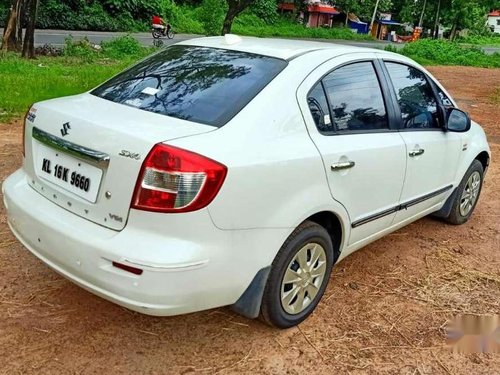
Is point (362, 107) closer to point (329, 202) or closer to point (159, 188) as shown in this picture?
point (329, 202)

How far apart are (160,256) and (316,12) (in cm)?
5563

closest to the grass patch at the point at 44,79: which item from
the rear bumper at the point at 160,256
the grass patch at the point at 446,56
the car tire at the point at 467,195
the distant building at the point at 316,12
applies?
the rear bumper at the point at 160,256

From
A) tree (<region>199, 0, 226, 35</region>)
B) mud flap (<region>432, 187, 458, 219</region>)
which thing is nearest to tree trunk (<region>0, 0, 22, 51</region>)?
tree (<region>199, 0, 226, 35</region>)

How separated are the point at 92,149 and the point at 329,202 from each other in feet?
4.30

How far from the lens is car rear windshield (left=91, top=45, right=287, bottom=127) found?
290 cm

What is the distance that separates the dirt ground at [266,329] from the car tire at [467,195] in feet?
2.32

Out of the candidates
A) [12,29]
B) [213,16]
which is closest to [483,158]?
[12,29]

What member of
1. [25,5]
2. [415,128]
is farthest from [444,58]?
[415,128]

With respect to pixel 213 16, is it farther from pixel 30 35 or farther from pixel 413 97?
pixel 413 97

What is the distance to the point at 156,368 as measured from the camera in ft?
9.11

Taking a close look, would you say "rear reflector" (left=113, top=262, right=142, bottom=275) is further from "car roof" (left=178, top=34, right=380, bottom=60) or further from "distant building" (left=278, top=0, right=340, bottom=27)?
"distant building" (left=278, top=0, right=340, bottom=27)

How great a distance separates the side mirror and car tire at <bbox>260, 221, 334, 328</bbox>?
159 cm

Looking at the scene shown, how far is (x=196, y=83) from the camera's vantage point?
3.15 meters

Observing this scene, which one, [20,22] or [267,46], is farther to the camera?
[20,22]
